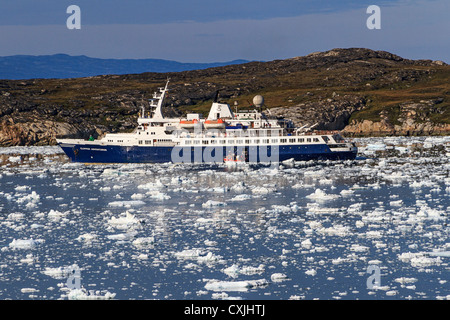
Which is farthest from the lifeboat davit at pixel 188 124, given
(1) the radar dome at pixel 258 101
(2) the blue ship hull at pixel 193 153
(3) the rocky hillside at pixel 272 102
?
(3) the rocky hillside at pixel 272 102

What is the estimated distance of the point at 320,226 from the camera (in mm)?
28203

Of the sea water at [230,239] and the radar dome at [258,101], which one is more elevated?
the radar dome at [258,101]

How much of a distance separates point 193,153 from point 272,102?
9051cm

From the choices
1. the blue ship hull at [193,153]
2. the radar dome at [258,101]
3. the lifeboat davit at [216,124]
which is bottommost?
the blue ship hull at [193,153]

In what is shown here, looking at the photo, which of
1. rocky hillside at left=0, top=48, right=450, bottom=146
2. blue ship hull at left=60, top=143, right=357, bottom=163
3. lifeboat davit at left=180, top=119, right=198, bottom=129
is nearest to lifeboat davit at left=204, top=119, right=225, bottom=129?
lifeboat davit at left=180, top=119, right=198, bottom=129

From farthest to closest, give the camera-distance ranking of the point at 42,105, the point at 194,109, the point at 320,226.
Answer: the point at 194,109 < the point at 42,105 < the point at 320,226

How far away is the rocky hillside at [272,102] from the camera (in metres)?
128

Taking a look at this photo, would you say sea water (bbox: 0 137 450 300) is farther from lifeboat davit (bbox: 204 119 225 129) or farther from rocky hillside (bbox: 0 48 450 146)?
rocky hillside (bbox: 0 48 450 146)

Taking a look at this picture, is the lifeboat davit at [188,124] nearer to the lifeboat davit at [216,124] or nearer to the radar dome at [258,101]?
the lifeboat davit at [216,124]

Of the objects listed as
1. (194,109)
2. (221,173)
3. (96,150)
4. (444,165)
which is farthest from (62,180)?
(194,109)

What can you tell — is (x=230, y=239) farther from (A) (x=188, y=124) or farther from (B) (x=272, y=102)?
(B) (x=272, y=102)
